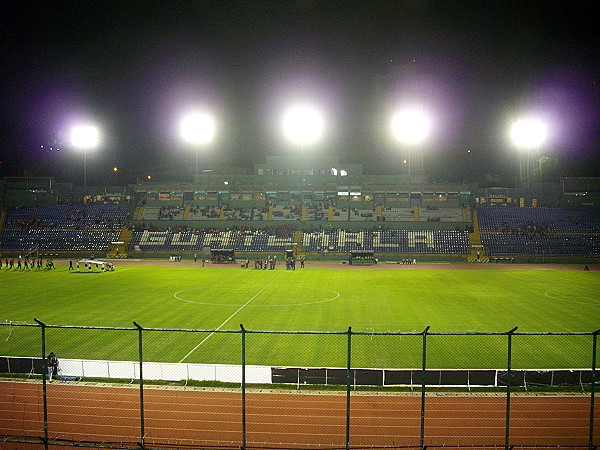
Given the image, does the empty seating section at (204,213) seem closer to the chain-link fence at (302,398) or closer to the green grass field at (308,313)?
the green grass field at (308,313)

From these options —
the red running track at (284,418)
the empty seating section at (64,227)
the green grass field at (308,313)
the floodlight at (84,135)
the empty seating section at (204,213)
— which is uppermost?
the floodlight at (84,135)

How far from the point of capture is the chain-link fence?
35.2ft

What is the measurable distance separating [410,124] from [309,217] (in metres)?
19.0

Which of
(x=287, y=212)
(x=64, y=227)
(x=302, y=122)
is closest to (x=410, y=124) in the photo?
(x=302, y=122)

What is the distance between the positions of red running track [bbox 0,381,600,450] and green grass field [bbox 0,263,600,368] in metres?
2.50

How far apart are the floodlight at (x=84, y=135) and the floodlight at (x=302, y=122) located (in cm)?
2970

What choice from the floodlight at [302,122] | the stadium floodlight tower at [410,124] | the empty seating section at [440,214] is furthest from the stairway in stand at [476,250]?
the floodlight at [302,122]

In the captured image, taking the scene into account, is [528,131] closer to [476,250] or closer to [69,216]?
[476,250]

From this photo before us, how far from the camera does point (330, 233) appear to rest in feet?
208

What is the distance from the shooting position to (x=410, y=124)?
208 feet

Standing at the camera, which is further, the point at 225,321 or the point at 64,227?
the point at 64,227

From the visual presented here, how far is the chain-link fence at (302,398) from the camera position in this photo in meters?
10.7

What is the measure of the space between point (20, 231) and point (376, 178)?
51889mm

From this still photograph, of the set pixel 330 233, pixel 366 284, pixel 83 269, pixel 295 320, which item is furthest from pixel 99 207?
pixel 295 320
